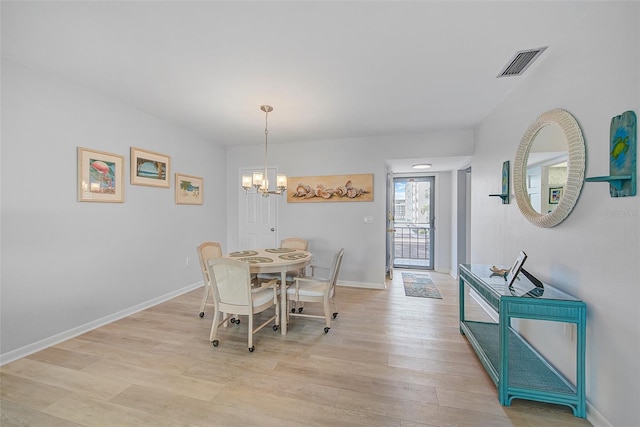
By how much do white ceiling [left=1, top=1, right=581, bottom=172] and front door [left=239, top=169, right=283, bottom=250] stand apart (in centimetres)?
200

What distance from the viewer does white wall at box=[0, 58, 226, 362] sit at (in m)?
2.20

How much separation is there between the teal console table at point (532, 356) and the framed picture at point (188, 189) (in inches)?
162

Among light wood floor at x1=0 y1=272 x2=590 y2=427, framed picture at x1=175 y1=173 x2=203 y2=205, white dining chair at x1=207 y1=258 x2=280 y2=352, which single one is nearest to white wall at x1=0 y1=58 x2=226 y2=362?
framed picture at x1=175 y1=173 x2=203 y2=205

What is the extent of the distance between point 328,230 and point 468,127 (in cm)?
280

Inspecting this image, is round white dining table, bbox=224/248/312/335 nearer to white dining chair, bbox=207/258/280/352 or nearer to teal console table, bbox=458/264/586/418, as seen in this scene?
white dining chair, bbox=207/258/280/352

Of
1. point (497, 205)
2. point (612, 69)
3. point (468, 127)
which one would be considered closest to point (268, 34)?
point (612, 69)

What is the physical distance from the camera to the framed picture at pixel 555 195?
1848mm

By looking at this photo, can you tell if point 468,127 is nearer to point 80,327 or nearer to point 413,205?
point 413,205

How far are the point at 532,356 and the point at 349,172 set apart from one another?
3328 mm

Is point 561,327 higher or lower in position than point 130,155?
lower

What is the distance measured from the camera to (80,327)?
8.77 feet

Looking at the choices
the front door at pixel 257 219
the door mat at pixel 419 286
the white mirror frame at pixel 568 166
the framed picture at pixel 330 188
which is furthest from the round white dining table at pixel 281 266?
the white mirror frame at pixel 568 166

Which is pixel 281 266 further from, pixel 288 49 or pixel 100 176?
pixel 100 176

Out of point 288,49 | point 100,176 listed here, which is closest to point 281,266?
point 288,49
